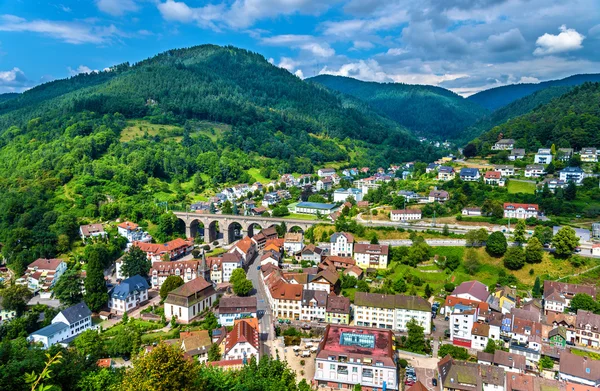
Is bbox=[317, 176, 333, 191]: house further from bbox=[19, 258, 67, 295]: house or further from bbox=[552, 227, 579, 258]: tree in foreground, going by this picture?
bbox=[19, 258, 67, 295]: house

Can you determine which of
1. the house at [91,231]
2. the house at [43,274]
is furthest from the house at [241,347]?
the house at [91,231]

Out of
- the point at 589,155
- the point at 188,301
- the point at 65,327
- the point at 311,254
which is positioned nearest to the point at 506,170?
the point at 589,155

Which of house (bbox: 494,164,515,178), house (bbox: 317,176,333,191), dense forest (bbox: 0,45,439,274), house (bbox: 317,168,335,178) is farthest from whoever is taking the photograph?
house (bbox: 317,168,335,178)

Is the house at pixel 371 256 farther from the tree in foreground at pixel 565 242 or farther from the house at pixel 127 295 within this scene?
the house at pixel 127 295

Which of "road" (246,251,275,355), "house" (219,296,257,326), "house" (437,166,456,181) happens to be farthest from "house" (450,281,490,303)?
"house" (437,166,456,181)

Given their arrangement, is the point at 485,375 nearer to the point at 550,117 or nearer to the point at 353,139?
the point at 550,117

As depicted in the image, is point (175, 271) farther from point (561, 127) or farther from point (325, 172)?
point (561, 127)

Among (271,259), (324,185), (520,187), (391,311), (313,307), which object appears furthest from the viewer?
(324,185)
